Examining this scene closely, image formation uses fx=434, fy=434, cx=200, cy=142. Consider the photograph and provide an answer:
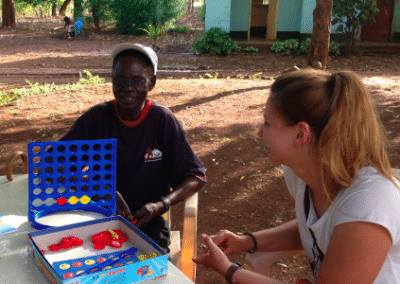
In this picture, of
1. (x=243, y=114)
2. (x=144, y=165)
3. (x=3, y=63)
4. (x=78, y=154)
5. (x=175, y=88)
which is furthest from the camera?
(x=3, y=63)

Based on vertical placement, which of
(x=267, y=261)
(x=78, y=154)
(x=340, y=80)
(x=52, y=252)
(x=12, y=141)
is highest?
(x=340, y=80)

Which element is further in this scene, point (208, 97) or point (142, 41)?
point (142, 41)

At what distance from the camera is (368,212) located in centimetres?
143

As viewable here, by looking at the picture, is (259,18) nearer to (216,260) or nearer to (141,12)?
(141,12)

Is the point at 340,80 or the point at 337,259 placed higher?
the point at 340,80

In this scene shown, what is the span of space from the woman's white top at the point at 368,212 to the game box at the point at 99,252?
613 millimetres

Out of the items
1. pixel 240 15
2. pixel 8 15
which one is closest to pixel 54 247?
pixel 240 15

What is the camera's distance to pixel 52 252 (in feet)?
5.17

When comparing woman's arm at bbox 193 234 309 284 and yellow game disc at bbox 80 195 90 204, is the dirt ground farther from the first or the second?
yellow game disc at bbox 80 195 90 204

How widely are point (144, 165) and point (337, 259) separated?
1.34m

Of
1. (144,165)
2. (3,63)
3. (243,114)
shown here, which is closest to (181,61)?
(3,63)

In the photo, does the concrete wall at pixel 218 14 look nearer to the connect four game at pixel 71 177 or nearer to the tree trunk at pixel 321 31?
the tree trunk at pixel 321 31

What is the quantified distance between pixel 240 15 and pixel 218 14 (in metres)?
1.57

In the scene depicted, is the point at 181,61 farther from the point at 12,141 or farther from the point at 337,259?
the point at 337,259
